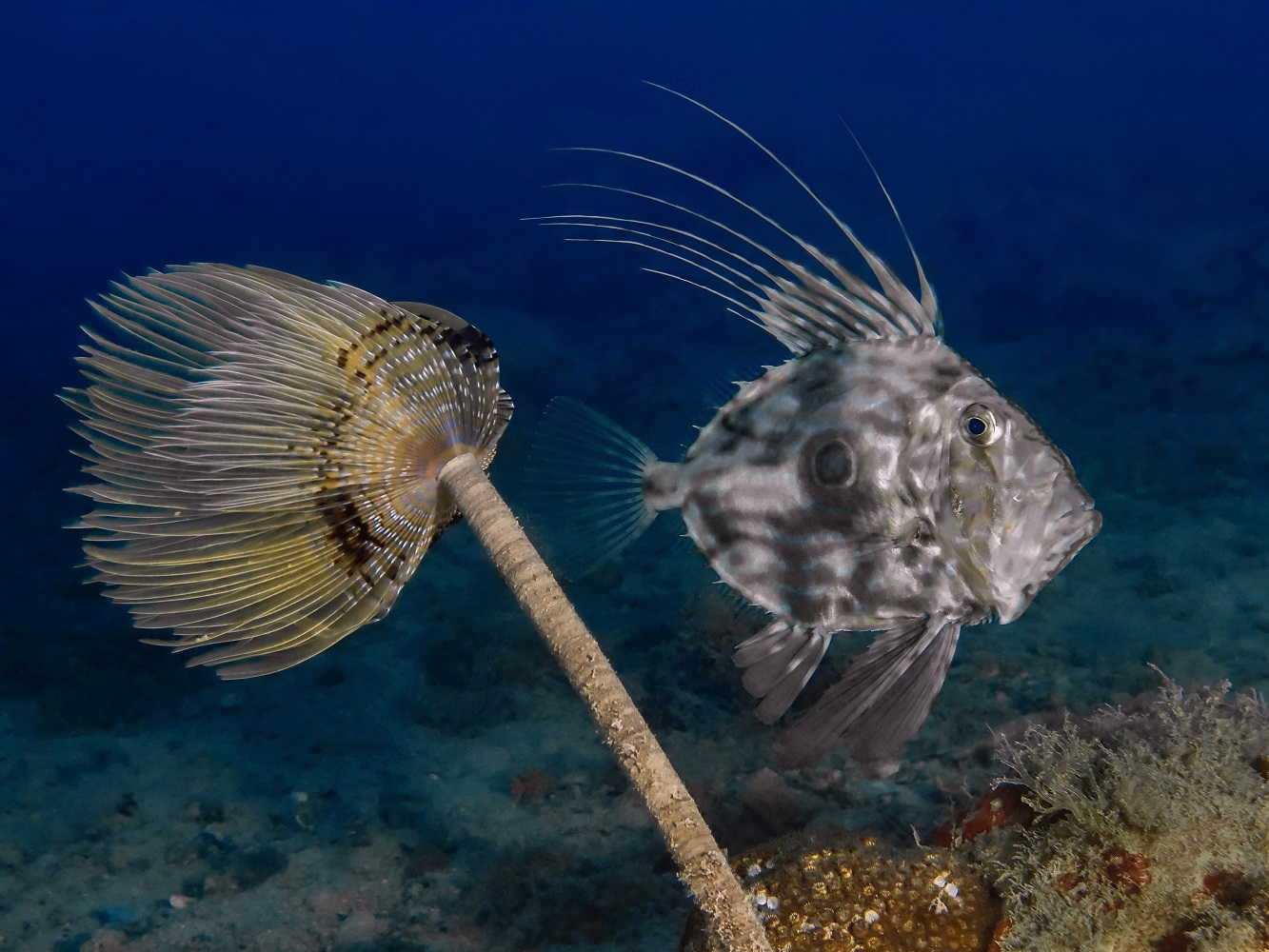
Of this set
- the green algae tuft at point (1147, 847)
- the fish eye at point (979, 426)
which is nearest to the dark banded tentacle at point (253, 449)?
the fish eye at point (979, 426)

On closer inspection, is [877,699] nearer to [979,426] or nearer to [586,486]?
[979,426]

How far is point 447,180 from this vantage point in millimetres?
27719

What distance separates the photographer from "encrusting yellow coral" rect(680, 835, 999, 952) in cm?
240

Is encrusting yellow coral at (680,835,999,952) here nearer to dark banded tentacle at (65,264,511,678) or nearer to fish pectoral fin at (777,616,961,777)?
fish pectoral fin at (777,616,961,777)

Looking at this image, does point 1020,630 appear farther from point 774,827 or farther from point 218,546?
point 218,546

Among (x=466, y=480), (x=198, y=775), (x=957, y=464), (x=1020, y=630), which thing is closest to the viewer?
(x=957, y=464)

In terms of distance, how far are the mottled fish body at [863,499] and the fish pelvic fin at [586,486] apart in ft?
0.06

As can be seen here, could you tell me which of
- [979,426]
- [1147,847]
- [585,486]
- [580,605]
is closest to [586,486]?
[585,486]

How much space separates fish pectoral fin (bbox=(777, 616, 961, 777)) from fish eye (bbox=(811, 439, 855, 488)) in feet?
1.60

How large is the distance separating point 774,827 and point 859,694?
7.14 ft

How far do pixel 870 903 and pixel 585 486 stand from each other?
1667 millimetres

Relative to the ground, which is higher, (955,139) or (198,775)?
(955,139)

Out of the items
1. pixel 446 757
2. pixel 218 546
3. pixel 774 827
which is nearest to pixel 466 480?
pixel 218 546

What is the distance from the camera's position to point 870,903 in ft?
8.08
